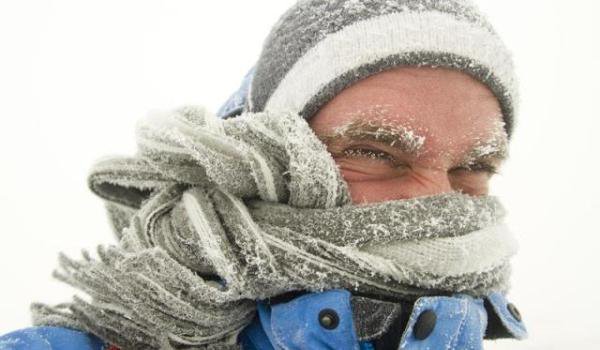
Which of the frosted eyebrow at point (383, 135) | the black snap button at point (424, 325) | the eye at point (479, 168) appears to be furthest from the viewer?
the eye at point (479, 168)

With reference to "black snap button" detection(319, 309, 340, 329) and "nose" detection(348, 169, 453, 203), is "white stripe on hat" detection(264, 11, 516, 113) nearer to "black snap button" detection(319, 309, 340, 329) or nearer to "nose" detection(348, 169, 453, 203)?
"nose" detection(348, 169, 453, 203)

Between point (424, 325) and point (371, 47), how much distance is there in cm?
66

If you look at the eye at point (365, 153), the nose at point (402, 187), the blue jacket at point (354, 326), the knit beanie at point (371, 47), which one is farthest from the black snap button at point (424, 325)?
the knit beanie at point (371, 47)

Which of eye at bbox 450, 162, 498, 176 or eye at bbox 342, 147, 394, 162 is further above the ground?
eye at bbox 342, 147, 394, 162

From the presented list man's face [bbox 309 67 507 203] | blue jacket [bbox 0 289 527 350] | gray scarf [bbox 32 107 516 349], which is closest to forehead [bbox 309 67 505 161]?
man's face [bbox 309 67 507 203]

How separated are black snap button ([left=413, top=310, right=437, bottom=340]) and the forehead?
0.39 metres

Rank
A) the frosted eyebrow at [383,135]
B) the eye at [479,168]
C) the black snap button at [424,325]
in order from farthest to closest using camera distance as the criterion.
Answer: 1. the eye at [479,168]
2. the frosted eyebrow at [383,135]
3. the black snap button at [424,325]

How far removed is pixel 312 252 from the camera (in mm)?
1151

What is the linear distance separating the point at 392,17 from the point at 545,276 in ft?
20.8

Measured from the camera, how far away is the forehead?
127cm

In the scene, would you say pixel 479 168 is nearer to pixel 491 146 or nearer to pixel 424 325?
pixel 491 146

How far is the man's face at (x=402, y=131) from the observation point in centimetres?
127

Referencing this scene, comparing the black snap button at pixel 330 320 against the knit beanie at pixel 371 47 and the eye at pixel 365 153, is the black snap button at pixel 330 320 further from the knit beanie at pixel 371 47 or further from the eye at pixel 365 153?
the knit beanie at pixel 371 47

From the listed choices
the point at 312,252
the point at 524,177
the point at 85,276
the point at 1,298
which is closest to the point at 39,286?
the point at 1,298
